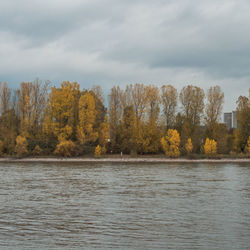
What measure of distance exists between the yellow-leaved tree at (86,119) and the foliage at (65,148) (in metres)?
3.00

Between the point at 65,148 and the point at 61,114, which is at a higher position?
the point at 61,114

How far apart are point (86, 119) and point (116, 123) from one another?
6.25 m

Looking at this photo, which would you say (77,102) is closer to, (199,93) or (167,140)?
(167,140)

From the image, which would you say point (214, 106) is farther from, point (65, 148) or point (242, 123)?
point (65, 148)

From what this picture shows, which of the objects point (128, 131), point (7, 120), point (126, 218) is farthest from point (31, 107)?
point (126, 218)

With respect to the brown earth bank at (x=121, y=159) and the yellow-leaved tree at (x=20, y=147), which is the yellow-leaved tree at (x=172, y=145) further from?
the yellow-leaved tree at (x=20, y=147)

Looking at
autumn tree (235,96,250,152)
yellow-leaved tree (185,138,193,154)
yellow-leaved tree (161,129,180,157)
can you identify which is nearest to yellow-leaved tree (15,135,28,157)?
yellow-leaved tree (161,129,180,157)

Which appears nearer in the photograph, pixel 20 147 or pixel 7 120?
pixel 20 147

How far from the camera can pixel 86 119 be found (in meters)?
65.9

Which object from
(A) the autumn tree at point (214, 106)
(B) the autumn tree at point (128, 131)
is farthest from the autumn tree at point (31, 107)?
(A) the autumn tree at point (214, 106)

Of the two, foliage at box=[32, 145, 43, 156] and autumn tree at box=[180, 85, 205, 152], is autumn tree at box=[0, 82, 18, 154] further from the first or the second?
autumn tree at box=[180, 85, 205, 152]

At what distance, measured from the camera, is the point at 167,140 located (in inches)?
2459

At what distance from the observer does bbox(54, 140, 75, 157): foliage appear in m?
61.4

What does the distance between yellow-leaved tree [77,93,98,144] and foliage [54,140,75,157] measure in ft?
9.85
